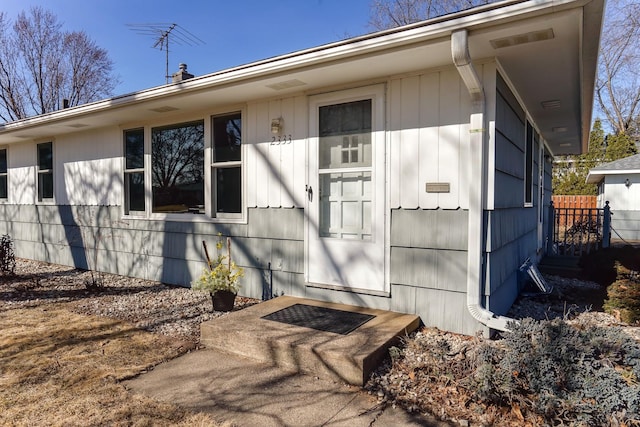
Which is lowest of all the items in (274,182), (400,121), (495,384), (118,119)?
(495,384)

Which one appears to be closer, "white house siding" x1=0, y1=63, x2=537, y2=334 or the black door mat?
the black door mat

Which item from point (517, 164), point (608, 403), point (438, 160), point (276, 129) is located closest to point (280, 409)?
point (608, 403)

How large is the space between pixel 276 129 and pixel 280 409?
2.93 m

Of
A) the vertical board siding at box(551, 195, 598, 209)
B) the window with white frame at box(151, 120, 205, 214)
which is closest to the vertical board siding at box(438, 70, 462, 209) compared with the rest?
the window with white frame at box(151, 120, 205, 214)

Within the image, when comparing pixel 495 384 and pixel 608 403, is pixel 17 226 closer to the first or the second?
pixel 495 384

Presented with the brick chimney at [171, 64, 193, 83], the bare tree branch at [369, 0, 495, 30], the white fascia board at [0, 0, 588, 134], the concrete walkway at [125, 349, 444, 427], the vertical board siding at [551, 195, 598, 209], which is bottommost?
the concrete walkway at [125, 349, 444, 427]

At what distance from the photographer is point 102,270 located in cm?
671

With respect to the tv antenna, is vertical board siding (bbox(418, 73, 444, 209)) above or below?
below

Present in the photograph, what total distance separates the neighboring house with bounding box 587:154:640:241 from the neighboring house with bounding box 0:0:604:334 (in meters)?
8.82

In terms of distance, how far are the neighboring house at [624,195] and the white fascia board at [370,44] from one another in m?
12.6

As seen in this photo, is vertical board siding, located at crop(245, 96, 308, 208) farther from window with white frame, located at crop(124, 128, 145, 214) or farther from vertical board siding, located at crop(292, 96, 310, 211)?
window with white frame, located at crop(124, 128, 145, 214)

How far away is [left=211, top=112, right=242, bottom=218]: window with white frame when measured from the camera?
4930 mm

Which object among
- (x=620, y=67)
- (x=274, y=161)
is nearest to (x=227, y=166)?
(x=274, y=161)

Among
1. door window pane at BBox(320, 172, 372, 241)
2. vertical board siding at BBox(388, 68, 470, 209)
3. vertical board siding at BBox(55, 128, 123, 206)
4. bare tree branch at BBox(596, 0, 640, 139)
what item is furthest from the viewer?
bare tree branch at BBox(596, 0, 640, 139)
